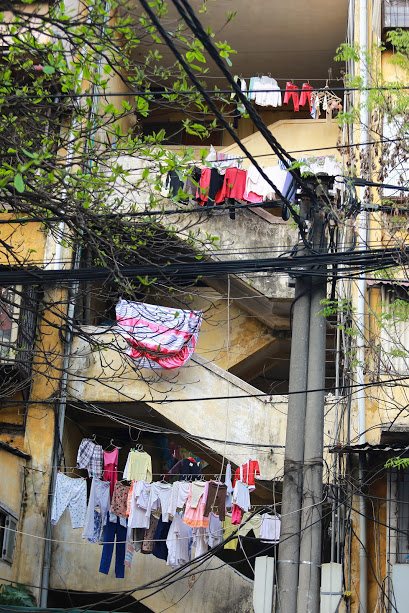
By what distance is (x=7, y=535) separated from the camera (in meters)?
15.1

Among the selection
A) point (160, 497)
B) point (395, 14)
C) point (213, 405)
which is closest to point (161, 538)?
point (160, 497)

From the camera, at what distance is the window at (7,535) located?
15008mm

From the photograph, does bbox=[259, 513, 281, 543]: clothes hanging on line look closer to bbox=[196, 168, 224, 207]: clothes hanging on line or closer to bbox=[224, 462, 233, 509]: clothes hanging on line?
bbox=[224, 462, 233, 509]: clothes hanging on line

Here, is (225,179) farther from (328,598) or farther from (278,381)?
(328,598)

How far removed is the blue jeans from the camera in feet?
49.2

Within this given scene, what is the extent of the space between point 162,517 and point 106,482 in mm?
1148

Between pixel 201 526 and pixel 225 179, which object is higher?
pixel 225 179

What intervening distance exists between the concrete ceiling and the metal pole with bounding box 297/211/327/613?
11168 millimetres

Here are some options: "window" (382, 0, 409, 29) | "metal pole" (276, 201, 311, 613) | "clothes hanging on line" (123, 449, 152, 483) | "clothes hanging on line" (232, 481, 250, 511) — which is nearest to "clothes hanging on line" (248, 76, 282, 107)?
"window" (382, 0, 409, 29)

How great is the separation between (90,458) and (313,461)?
6764mm

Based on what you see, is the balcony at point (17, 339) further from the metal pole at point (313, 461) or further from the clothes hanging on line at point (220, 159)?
the metal pole at point (313, 461)

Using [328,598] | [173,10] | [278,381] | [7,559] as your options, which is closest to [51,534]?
[7,559]

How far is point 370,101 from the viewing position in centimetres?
1134

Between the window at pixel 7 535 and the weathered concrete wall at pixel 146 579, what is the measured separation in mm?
826
